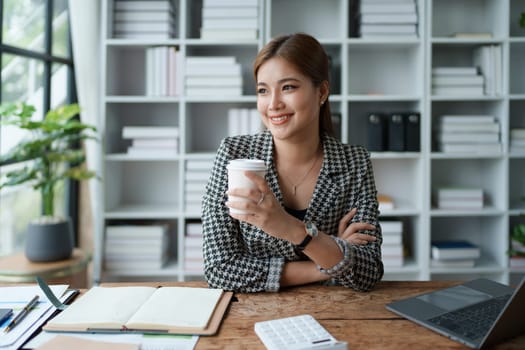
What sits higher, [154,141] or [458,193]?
[154,141]

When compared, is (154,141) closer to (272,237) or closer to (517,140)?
(272,237)

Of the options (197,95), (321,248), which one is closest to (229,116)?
(197,95)

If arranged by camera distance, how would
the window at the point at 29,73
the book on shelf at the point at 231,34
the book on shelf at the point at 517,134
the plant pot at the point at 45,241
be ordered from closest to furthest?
the plant pot at the point at 45,241
the window at the point at 29,73
the book on shelf at the point at 231,34
the book on shelf at the point at 517,134

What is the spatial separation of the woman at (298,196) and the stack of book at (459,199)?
150 cm

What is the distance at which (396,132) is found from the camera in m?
2.85

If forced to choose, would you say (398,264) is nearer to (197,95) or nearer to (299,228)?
(197,95)

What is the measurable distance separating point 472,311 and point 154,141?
220 centimetres

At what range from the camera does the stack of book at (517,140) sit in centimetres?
288

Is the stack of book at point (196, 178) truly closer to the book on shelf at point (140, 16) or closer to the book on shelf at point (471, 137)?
the book on shelf at point (140, 16)

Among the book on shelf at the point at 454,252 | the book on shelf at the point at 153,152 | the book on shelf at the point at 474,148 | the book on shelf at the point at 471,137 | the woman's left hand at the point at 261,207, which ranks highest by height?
the book on shelf at the point at 471,137

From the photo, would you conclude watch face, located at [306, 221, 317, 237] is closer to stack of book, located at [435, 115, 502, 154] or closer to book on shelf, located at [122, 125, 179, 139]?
book on shelf, located at [122, 125, 179, 139]

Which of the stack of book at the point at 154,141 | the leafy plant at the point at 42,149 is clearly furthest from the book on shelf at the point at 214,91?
the leafy plant at the point at 42,149

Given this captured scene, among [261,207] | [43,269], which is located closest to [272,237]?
[261,207]

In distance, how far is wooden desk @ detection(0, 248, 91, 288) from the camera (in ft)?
7.23
